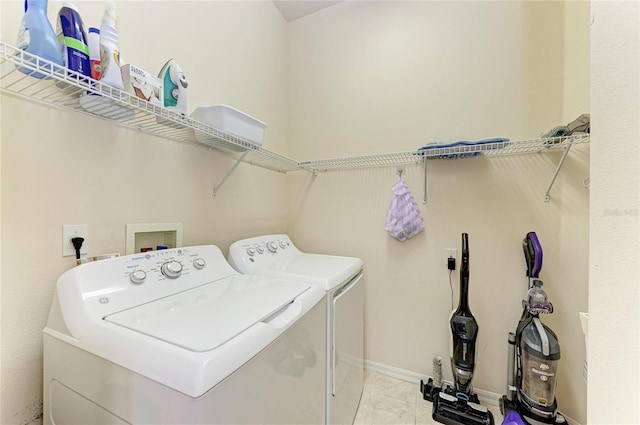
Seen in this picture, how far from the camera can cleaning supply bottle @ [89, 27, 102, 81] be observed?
2.55 ft

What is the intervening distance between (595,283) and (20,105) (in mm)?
1683

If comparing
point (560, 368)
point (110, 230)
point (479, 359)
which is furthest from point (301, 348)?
point (560, 368)

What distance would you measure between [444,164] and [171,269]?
180 cm

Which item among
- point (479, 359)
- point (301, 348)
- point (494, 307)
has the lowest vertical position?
point (479, 359)

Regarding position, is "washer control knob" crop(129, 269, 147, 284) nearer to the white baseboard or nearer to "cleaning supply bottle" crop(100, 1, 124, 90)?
"cleaning supply bottle" crop(100, 1, 124, 90)

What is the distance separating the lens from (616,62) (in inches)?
19.3

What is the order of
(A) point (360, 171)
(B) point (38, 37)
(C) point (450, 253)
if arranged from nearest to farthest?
(B) point (38, 37), (C) point (450, 253), (A) point (360, 171)

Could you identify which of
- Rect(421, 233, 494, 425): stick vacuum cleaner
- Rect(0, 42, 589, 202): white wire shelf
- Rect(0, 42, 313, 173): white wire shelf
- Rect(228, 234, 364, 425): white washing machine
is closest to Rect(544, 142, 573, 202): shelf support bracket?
Rect(0, 42, 589, 202): white wire shelf

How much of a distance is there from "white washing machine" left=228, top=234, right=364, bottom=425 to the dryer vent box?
298 millimetres

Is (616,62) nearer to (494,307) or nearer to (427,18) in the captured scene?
(494,307)

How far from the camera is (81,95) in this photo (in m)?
0.85

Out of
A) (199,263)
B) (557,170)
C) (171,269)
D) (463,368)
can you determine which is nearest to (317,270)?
(199,263)

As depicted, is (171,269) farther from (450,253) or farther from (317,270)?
(450,253)

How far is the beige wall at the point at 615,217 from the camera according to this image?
1.46ft
